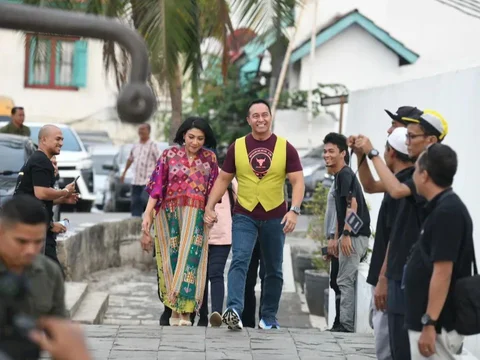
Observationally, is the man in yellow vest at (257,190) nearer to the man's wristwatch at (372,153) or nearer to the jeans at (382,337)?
the jeans at (382,337)

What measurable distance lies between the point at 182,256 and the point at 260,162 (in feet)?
3.58

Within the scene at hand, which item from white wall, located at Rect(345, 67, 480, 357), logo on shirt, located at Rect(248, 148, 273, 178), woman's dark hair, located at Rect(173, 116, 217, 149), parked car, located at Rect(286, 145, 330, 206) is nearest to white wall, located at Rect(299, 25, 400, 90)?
parked car, located at Rect(286, 145, 330, 206)

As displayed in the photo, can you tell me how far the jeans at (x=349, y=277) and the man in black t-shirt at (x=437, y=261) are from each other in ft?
12.6

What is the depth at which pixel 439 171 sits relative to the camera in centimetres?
543

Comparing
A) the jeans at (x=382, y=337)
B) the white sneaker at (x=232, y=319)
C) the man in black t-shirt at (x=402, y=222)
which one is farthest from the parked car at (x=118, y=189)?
the man in black t-shirt at (x=402, y=222)

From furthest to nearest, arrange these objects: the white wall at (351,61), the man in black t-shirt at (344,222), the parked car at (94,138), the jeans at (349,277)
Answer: the parked car at (94,138), the white wall at (351,61), the jeans at (349,277), the man in black t-shirt at (344,222)

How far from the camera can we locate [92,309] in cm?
1153

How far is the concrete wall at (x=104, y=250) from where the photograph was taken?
13.5 m

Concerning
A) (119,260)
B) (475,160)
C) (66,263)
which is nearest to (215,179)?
(475,160)

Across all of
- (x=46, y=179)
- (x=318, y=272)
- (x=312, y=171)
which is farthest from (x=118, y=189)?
(x=46, y=179)

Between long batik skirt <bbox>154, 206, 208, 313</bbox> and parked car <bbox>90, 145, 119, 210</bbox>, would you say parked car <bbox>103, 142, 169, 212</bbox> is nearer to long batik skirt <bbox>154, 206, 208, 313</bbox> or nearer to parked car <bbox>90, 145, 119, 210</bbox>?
parked car <bbox>90, 145, 119, 210</bbox>

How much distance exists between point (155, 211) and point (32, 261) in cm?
517

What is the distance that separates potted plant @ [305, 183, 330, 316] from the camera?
13633mm

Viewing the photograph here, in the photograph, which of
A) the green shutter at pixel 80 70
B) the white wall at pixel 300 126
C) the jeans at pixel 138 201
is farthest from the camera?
the green shutter at pixel 80 70
